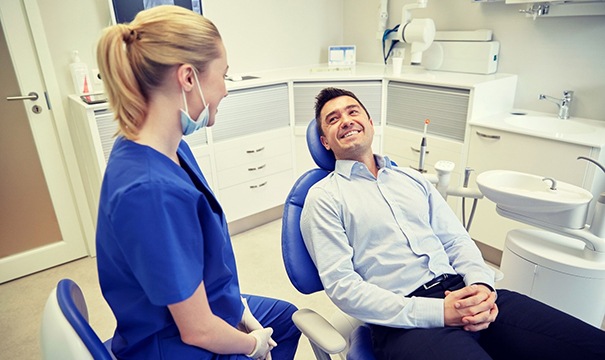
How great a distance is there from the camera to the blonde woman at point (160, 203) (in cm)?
79

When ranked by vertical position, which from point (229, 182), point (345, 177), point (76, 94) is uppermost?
point (76, 94)

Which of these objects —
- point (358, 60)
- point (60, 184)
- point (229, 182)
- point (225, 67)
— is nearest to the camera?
point (225, 67)

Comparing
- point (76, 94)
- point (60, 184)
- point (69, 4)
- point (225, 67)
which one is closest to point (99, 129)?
point (76, 94)

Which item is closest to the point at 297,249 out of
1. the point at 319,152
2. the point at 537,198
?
the point at 319,152

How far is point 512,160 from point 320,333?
60.0 inches

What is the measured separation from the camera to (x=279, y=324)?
128 centimetres

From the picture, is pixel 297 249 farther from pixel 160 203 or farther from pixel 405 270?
pixel 160 203

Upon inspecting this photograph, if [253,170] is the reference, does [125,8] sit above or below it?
above

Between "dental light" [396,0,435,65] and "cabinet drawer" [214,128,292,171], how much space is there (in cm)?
101

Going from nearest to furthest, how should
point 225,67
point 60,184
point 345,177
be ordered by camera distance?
point 225,67, point 345,177, point 60,184

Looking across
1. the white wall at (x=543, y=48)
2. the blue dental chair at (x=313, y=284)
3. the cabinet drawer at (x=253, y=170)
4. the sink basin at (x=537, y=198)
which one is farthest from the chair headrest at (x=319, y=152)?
the white wall at (x=543, y=48)

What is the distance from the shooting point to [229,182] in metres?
2.55

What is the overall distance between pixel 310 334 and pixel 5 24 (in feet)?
7.22

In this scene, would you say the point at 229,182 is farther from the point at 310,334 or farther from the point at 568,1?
the point at 568,1
